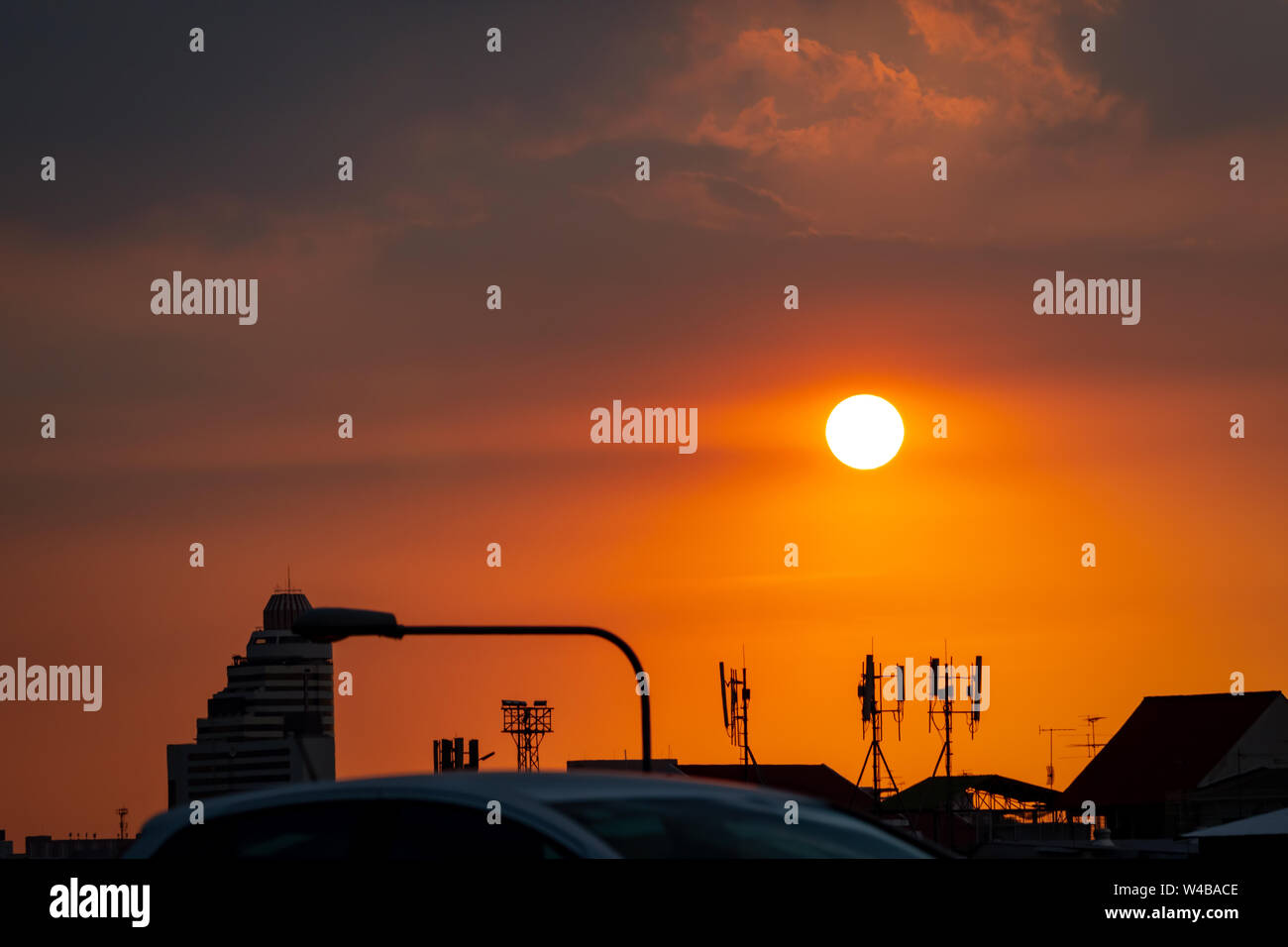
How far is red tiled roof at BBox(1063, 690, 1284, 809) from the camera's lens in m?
95.8

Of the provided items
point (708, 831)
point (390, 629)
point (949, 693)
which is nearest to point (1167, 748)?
point (949, 693)

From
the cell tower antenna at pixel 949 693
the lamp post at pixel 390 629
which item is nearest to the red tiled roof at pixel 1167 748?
the cell tower antenna at pixel 949 693

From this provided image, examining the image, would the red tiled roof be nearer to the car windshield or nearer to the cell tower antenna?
the cell tower antenna

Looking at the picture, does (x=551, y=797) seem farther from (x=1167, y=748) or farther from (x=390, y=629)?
(x=1167, y=748)

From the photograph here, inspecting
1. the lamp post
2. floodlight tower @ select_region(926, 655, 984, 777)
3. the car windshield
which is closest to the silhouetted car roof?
the car windshield

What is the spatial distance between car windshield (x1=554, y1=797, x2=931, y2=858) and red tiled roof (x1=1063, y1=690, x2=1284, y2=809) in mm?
89481

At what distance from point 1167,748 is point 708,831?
321ft

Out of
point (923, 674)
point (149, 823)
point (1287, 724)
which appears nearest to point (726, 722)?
point (923, 674)

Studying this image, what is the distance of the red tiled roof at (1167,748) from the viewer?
314 feet

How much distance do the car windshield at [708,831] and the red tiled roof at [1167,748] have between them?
89481 mm
